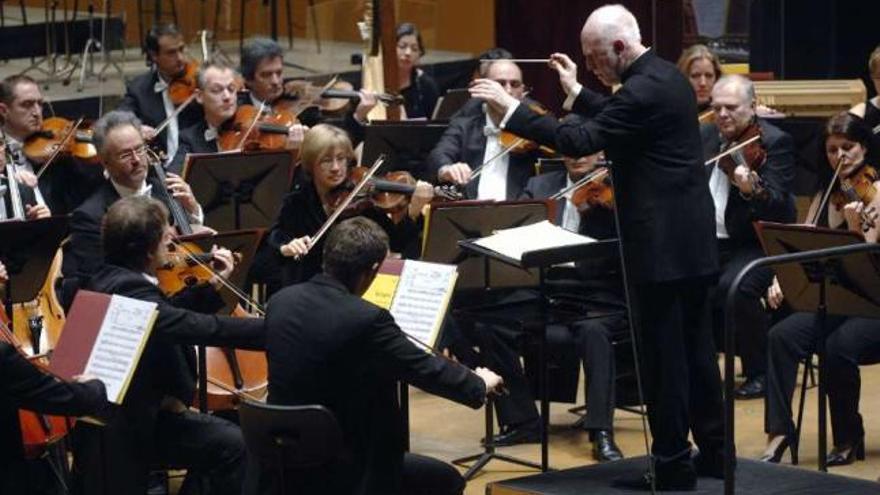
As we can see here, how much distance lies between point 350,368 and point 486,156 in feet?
8.91

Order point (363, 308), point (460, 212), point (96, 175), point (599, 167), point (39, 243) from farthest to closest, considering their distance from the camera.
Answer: point (96, 175), point (599, 167), point (460, 212), point (39, 243), point (363, 308)

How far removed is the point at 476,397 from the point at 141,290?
3.41 ft

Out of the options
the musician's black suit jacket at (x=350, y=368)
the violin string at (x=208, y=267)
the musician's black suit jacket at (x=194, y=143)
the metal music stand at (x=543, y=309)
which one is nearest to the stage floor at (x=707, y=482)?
the metal music stand at (x=543, y=309)

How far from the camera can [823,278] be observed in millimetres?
5906

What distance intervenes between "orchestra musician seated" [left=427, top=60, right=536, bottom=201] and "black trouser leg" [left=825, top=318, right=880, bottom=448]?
1488 millimetres

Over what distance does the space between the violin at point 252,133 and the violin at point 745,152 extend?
1.81 meters

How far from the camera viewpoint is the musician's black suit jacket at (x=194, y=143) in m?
7.51

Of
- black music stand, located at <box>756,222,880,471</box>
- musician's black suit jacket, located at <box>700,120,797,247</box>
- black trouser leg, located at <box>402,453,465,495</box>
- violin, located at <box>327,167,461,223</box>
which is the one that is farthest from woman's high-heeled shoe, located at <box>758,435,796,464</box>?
black trouser leg, located at <box>402,453,465,495</box>

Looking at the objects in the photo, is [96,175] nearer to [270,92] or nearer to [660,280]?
[270,92]

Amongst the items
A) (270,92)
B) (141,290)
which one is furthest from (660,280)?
(270,92)

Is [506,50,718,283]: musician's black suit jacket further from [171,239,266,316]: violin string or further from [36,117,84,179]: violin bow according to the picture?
[36,117,84,179]: violin bow

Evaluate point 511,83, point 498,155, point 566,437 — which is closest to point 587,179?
point 498,155

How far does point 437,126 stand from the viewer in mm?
7484

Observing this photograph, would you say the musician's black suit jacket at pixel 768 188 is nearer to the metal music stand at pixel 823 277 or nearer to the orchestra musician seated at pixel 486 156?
the orchestra musician seated at pixel 486 156
